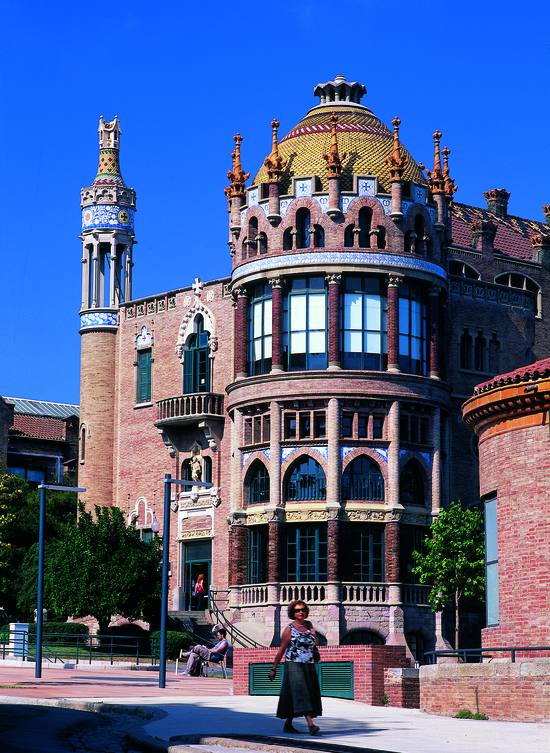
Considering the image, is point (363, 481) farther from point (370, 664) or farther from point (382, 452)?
point (370, 664)

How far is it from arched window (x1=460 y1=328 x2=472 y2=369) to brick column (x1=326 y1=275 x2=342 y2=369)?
26.1 feet

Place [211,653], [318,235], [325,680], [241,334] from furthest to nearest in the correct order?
[241,334]
[318,235]
[211,653]
[325,680]

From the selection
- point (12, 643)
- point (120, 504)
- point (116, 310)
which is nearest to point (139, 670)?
point (12, 643)

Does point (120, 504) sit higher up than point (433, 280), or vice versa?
point (433, 280)

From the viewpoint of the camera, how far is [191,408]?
209 feet

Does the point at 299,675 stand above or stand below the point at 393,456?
below

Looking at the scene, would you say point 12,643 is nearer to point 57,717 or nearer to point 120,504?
point 120,504

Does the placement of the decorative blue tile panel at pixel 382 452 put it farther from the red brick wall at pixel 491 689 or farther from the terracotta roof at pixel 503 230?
the red brick wall at pixel 491 689

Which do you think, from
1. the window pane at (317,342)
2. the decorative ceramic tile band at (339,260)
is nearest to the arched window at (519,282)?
the decorative ceramic tile band at (339,260)

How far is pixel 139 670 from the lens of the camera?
5062 cm

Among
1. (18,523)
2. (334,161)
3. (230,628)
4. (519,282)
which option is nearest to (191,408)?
(230,628)

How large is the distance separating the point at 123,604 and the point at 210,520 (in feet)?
20.1

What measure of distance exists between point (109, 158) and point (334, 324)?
62.0 feet

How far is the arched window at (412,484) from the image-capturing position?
191 ft
